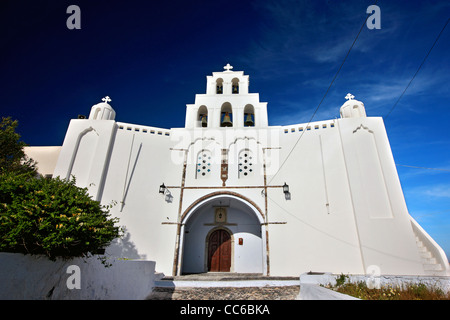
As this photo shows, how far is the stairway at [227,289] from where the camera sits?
22.8ft

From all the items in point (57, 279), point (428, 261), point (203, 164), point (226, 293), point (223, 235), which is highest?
point (203, 164)

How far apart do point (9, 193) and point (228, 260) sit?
33.7 feet

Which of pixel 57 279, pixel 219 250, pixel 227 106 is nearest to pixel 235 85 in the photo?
pixel 227 106

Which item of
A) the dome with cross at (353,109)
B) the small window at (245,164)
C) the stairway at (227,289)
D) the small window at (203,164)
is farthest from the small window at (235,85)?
the stairway at (227,289)

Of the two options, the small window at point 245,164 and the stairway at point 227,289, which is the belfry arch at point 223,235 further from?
the stairway at point 227,289

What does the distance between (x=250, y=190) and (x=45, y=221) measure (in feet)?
29.2

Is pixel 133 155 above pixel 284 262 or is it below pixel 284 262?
above

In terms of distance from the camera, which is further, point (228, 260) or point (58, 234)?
point (228, 260)

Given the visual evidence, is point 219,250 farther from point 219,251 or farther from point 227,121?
point 227,121

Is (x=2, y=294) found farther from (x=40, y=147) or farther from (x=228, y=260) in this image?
(x=40, y=147)

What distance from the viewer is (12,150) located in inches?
468
